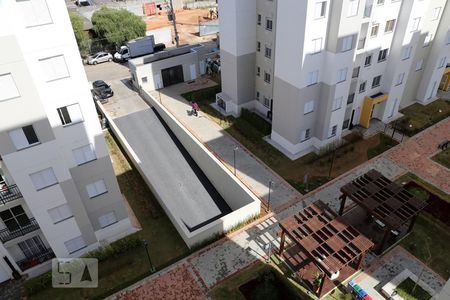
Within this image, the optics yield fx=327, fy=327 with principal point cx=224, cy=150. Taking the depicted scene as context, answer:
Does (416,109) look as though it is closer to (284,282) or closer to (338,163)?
(338,163)

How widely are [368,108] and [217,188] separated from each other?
19.5 m

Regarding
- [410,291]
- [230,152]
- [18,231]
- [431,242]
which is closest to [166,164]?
[230,152]

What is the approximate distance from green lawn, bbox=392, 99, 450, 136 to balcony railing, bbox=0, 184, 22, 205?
37.9 m

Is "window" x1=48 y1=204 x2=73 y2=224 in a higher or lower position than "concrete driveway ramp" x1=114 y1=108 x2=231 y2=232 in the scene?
higher

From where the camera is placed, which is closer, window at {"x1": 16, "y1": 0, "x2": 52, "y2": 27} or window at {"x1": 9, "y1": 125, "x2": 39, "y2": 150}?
window at {"x1": 16, "y1": 0, "x2": 52, "y2": 27}

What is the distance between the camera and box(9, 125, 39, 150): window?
62.0ft

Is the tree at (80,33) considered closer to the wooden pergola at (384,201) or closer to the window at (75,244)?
the window at (75,244)

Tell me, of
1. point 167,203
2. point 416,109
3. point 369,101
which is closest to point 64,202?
point 167,203

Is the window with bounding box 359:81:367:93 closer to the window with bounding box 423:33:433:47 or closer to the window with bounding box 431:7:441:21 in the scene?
the window with bounding box 423:33:433:47

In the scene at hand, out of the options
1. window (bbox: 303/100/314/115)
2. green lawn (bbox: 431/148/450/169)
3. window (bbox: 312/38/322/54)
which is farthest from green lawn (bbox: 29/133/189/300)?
green lawn (bbox: 431/148/450/169)

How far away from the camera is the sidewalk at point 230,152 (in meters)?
30.4

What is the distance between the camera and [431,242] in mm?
25469

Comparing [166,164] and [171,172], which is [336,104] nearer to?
[171,172]

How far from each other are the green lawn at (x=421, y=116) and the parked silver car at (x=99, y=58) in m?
48.1
